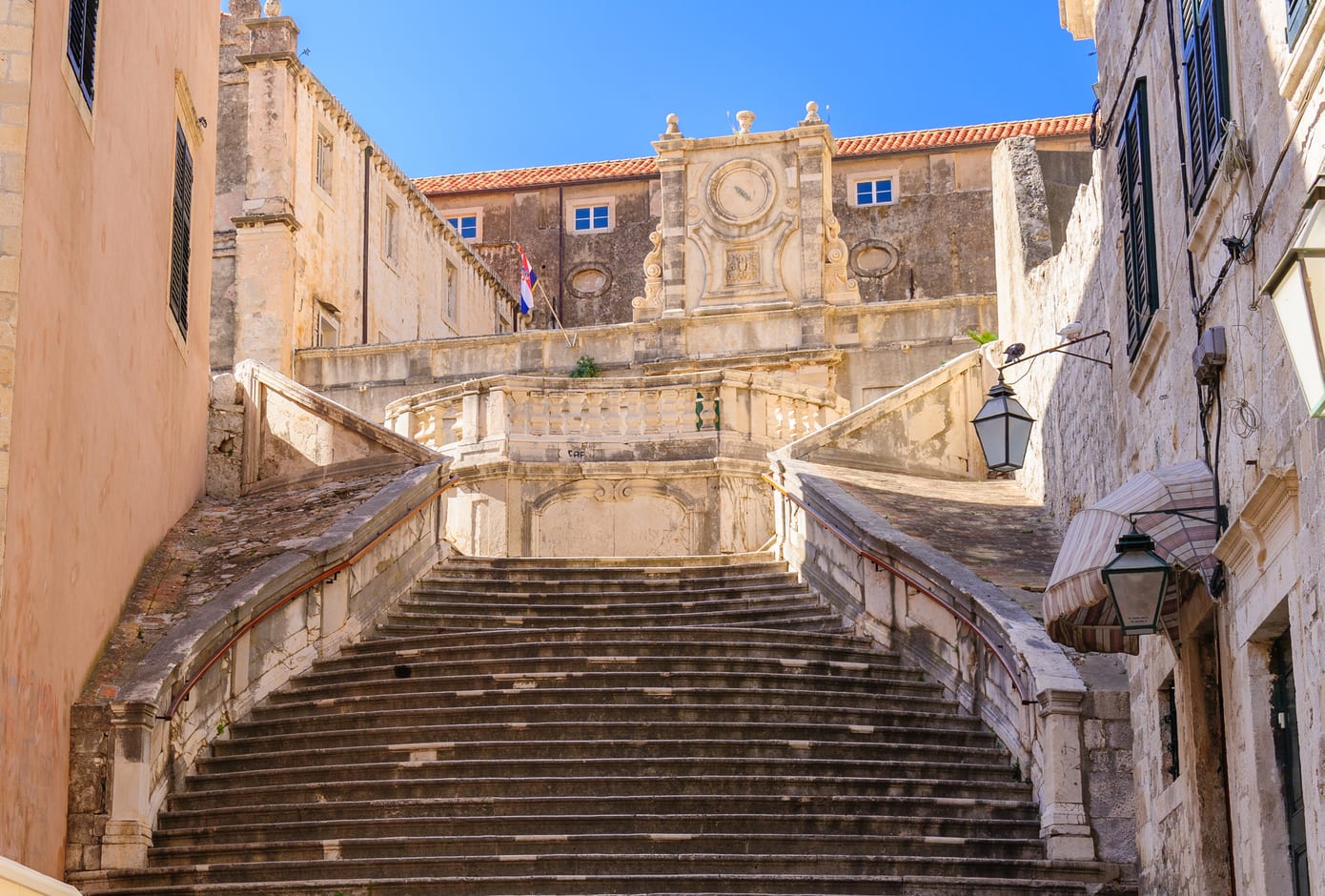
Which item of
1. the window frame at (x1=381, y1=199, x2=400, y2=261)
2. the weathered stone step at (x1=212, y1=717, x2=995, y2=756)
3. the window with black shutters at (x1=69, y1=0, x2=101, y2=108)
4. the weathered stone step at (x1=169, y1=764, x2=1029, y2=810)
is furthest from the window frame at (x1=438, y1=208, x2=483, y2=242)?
the weathered stone step at (x1=169, y1=764, x2=1029, y2=810)

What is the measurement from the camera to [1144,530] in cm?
889

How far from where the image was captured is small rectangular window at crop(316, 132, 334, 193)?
33.6m

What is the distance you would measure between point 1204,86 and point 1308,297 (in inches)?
158

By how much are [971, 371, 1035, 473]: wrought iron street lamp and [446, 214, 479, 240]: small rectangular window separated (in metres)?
32.8

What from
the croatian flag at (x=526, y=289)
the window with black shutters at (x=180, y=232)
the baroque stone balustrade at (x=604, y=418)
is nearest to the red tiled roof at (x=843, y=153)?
the croatian flag at (x=526, y=289)

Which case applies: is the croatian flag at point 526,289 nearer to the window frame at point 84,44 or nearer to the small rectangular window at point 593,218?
the small rectangular window at point 593,218

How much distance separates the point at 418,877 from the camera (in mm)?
11570

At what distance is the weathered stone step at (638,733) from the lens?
13.5 m

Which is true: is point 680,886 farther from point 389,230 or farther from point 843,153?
point 843,153

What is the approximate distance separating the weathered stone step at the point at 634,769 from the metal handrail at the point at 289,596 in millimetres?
677

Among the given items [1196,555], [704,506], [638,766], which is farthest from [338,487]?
[1196,555]

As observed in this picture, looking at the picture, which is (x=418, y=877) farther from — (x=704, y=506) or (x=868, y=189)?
(x=868, y=189)

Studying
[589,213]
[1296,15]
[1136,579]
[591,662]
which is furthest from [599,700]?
[589,213]

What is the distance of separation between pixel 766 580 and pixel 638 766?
4.87 meters
